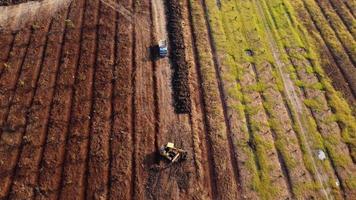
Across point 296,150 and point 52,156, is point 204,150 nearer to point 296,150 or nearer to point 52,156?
point 296,150

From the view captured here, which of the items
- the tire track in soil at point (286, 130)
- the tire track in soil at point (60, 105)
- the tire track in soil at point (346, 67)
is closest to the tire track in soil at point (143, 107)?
the tire track in soil at point (60, 105)

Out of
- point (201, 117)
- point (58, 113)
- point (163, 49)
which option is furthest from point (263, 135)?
point (58, 113)

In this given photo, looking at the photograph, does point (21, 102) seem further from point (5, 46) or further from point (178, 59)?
point (178, 59)

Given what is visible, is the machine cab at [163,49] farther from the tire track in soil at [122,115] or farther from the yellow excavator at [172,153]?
the yellow excavator at [172,153]

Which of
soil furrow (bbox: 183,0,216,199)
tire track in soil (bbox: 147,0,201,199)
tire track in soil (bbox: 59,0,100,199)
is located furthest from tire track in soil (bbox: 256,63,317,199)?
tire track in soil (bbox: 59,0,100,199)

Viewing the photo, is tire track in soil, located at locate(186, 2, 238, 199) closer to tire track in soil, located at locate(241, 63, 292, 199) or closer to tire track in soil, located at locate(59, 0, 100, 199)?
tire track in soil, located at locate(241, 63, 292, 199)
